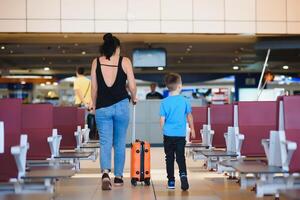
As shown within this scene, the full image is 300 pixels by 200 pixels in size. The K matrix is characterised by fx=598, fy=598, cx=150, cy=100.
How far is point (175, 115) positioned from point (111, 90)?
2.72ft

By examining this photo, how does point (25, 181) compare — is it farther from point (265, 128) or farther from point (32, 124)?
point (265, 128)

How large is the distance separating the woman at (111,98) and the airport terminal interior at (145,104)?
0.01m

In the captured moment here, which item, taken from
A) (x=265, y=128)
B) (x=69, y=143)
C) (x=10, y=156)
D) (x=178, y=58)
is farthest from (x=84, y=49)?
(x=10, y=156)

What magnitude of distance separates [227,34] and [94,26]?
3.77m

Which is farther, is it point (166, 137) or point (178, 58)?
point (178, 58)

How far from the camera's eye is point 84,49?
2341cm

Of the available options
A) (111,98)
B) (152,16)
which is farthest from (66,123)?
(152,16)

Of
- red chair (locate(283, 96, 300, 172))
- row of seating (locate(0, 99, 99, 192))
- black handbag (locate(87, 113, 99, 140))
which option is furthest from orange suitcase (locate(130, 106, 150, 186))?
black handbag (locate(87, 113, 99, 140))

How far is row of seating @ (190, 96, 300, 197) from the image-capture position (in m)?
5.71

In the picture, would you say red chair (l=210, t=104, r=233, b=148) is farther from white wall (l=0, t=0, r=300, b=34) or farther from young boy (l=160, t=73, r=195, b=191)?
white wall (l=0, t=0, r=300, b=34)

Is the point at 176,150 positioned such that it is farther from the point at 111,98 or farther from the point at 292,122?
the point at 292,122

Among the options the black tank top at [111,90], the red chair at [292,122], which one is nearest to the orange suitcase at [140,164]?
the black tank top at [111,90]

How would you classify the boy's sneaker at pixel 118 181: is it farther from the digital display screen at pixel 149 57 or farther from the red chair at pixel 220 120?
the digital display screen at pixel 149 57

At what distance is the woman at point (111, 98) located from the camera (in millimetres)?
7070
